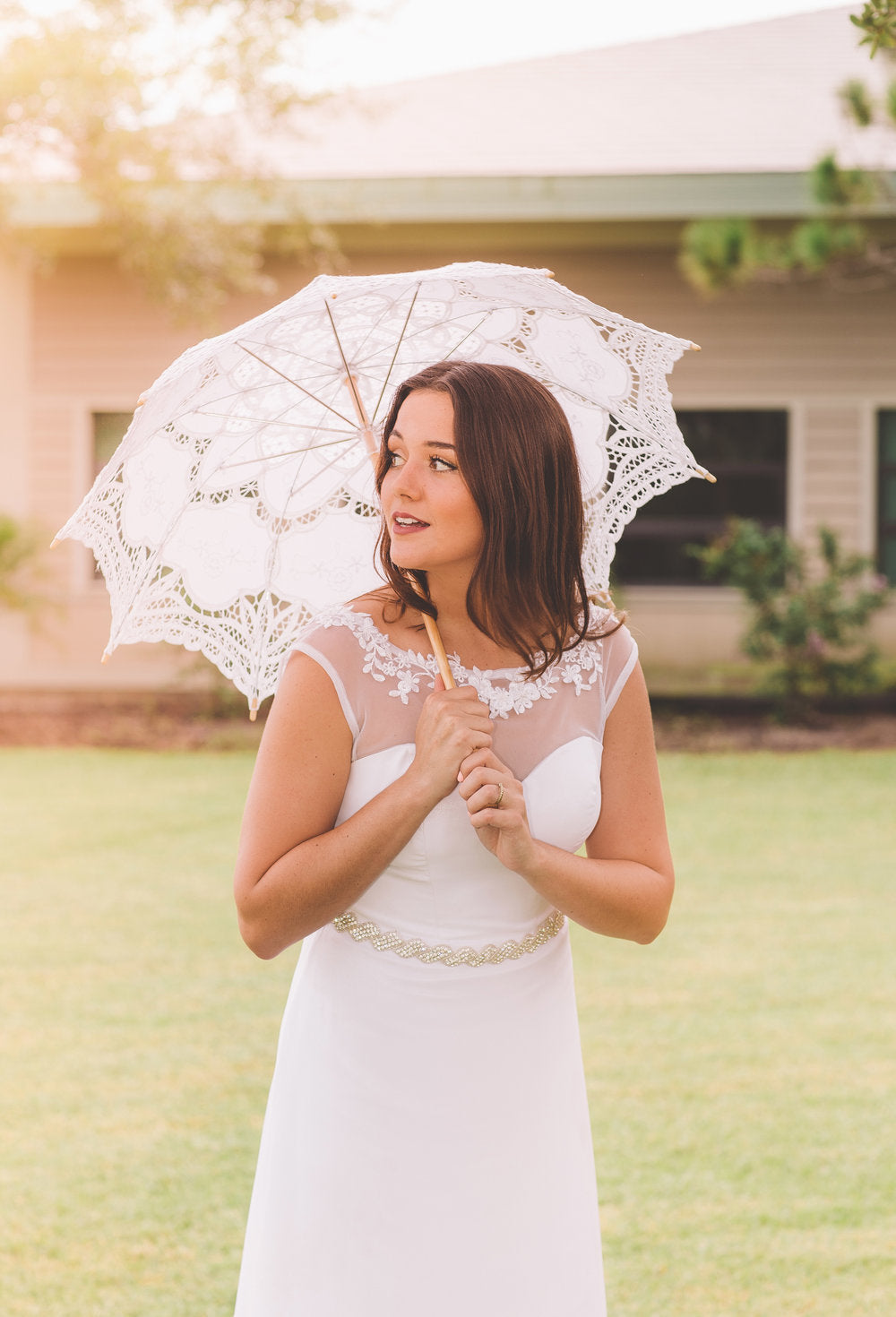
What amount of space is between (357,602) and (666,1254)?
2231 mm

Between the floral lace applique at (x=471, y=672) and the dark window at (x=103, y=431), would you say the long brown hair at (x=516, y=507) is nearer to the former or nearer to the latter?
the floral lace applique at (x=471, y=672)

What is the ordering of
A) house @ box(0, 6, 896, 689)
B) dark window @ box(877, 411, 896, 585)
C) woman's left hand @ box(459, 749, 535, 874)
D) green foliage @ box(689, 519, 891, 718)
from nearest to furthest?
woman's left hand @ box(459, 749, 535, 874), green foliage @ box(689, 519, 891, 718), house @ box(0, 6, 896, 689), dark window @ box(877, 411, 896, 585)

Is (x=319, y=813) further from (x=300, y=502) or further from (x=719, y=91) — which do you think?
(x=719, y=91)

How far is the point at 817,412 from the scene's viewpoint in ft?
44.4

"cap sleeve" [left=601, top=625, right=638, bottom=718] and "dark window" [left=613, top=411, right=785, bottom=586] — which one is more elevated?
"dark window" [left=613, top=411, right=785, bottom=586]

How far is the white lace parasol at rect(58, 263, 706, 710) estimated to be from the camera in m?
2.47

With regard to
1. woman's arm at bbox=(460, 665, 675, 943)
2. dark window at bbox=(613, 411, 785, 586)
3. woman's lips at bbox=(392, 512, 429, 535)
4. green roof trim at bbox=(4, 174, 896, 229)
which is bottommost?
woman's arm at bbox=(460, 665, 675, 943)

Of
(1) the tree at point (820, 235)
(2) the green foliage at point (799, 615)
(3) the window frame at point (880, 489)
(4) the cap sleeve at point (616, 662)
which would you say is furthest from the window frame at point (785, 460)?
(4) the cap sleeve at point (616, 662)

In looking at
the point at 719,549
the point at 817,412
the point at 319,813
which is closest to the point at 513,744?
the point at 319,813

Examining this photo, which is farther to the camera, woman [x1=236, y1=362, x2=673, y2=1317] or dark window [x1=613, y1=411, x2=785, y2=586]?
dark window [x1=613, y1=411, x2=785, y2=586]

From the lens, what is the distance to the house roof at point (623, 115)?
1432 centimetres

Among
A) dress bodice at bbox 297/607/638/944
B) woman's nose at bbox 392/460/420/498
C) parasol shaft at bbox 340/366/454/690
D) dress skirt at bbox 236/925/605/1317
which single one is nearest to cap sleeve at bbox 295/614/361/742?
dress bodice at bbox 297/607/638/944

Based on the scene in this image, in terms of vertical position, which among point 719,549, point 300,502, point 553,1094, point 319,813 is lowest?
point 553,1094

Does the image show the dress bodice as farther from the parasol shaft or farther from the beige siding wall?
the beige siding wall
